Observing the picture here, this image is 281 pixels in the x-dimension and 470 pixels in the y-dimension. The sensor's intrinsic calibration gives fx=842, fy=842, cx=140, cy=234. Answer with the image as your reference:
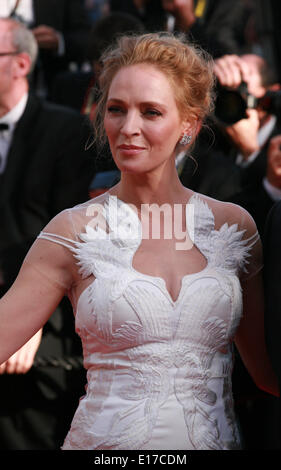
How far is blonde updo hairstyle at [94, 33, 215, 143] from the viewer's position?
2543 mm

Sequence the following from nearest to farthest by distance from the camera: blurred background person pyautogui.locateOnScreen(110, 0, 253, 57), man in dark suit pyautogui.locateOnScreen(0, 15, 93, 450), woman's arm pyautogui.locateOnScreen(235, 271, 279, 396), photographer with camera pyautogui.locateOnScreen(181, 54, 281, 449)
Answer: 1. woman's arm pyautogui.locateOnScreen(235, 271, 279, 396)
2. photographer with camera pyautogui.locateOnScreen(181, 54, 281, 449)
3. man in dark suit pyautogui.locateOnScreen(0, 15, 93, 450)
4. blurred background person pyautogui.locateOnScreen(110, 0, 253, 57)

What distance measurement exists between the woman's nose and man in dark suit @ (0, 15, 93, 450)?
5.49 ft

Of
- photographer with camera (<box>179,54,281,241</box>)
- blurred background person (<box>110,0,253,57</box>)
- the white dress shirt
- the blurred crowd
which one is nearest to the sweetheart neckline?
the blurred crowd

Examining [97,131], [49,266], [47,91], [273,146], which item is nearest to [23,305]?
[49,266]

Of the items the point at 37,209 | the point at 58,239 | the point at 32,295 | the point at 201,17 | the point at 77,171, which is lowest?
the point at 37,209

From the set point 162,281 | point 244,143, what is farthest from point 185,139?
point 244,143

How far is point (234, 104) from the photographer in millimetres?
3736

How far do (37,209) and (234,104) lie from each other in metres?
1.18

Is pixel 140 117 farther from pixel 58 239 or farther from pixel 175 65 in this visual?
pixel 58 239

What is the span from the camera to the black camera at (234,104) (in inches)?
146

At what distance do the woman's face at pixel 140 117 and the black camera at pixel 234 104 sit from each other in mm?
1215

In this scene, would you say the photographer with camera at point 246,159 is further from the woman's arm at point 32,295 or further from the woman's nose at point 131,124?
the woman's arm at point 32,295

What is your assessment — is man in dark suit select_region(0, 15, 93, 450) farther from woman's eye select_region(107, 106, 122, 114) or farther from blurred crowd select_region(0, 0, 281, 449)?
woman's eye select_region(107, 106, 122, 114)

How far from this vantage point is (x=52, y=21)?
5.89 metres
